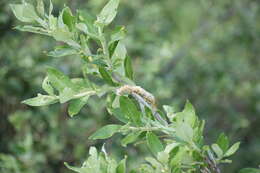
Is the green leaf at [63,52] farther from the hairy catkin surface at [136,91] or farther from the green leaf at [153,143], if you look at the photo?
the green leaf at [153,143]

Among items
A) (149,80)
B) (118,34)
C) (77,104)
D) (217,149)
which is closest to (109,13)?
(118,34)

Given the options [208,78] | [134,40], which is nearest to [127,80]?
[134,40]

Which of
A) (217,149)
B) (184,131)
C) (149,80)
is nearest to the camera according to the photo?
(184,131)

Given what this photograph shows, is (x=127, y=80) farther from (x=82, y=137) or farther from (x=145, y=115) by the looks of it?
(x=82, y=137)

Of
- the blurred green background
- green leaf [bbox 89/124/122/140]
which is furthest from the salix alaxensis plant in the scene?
the blurred green background

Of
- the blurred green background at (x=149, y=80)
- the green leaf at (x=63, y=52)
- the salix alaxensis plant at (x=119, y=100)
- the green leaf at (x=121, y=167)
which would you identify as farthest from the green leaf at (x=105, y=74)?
the blurred green background at (x=149, y=80)

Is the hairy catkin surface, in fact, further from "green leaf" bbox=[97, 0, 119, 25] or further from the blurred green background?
the blurred green background

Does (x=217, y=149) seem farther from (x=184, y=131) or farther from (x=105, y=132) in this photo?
(x=105, y=132)
